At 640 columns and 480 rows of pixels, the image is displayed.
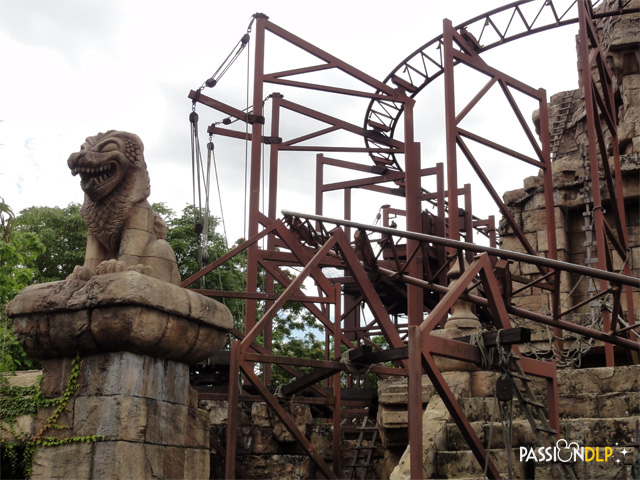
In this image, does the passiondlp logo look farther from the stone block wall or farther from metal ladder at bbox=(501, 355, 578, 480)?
the stone block wall

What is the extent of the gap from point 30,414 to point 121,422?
0.92 m

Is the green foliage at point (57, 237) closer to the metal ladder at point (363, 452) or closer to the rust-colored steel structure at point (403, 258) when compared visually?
the rust-colored steel structure at point (403, 258)

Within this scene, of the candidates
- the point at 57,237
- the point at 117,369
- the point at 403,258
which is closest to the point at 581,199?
the point at 403,258

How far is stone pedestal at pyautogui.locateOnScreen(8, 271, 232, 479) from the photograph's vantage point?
567cm

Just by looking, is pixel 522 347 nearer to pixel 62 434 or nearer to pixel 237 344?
pixel 237 344

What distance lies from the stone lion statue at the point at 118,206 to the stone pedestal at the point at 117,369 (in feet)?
1.98

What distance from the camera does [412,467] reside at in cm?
641

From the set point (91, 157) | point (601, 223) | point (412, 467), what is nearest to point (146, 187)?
point (91, 157)

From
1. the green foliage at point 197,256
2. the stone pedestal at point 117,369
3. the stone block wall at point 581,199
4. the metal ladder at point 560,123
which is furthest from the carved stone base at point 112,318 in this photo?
the metal ladder at point 560,123

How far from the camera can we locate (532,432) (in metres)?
7.84

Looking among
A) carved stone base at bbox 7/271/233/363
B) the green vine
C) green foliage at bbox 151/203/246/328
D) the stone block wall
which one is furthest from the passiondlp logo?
green foliage at bbox 151/203/246/328

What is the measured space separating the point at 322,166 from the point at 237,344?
40.0ft

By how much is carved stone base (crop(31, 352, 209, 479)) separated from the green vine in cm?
4

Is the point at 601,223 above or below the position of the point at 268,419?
above
